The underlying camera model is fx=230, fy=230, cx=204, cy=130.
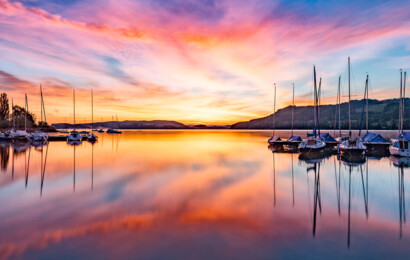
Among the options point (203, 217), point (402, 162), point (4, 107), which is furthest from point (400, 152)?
point (4, 107)

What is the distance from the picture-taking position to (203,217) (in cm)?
1107

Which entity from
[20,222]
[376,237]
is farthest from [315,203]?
[20,222]

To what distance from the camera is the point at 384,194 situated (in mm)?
15883

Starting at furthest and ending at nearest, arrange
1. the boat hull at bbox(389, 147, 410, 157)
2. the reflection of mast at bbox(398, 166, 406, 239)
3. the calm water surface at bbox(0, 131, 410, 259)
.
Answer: the boat hull at bbox(389, 147, 410, 157), the reflection of mast at bbox(398, 166, 406, 239), the calm water surface at bbox(0, 131, 410, 259)

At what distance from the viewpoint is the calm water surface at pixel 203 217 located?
7.84m

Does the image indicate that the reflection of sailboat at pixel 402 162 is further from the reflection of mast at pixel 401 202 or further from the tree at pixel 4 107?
the tree at pixel 4 107

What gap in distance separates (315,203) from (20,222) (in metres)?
15.1

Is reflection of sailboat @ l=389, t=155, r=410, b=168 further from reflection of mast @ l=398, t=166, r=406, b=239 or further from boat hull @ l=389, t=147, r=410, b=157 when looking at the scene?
reflection of mast @ l=398, t=166, r=406, b=239

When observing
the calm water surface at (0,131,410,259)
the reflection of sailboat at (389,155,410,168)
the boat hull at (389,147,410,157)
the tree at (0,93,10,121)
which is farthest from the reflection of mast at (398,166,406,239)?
the tree at (0,93,10,121)

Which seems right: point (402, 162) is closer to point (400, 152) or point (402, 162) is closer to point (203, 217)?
point (400, 152)

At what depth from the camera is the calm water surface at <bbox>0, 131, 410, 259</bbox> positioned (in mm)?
7840

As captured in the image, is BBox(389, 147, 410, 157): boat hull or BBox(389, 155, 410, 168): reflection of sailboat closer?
BBox(389, 155, 410, 168): reflection of sailboat

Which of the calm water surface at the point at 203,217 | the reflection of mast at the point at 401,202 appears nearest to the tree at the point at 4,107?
the calm water surface at the point at 203,217

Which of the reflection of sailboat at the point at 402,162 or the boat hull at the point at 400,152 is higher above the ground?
the boat hull at the point at 400,152
